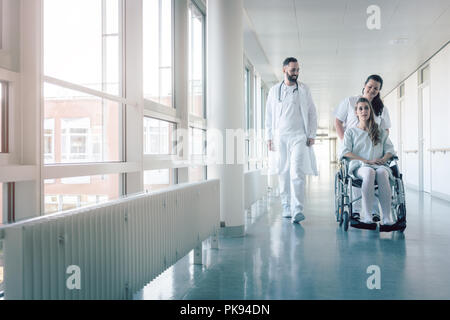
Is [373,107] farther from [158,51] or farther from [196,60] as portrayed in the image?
[158,51]

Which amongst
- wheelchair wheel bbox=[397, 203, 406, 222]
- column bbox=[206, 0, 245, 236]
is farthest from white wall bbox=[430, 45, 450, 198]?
column bbox=[206, 0, 245, 236]

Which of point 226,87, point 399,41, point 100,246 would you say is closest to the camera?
point 100,246

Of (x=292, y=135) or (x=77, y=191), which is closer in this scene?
(x=77, y=191)

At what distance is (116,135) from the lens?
3.19 m

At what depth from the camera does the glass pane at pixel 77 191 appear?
2.29m

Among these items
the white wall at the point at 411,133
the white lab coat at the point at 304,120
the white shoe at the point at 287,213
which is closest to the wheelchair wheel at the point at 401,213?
the white lab coat at the point at 304,120

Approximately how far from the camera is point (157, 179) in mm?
4008

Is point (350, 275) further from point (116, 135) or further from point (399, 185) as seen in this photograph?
point (116, 135)

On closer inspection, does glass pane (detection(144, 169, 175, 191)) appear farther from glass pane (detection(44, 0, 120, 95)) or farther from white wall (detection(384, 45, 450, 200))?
A: white wall (detection(384, 45, 450, 200))

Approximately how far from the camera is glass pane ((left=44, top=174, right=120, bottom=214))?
7.50 feet

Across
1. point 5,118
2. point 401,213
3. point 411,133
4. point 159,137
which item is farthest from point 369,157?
point 411,133

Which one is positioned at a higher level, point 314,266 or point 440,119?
point 440,119

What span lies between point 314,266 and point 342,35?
17.0 feet

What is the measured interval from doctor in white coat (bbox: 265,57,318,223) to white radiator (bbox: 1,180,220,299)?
2.38 metres
